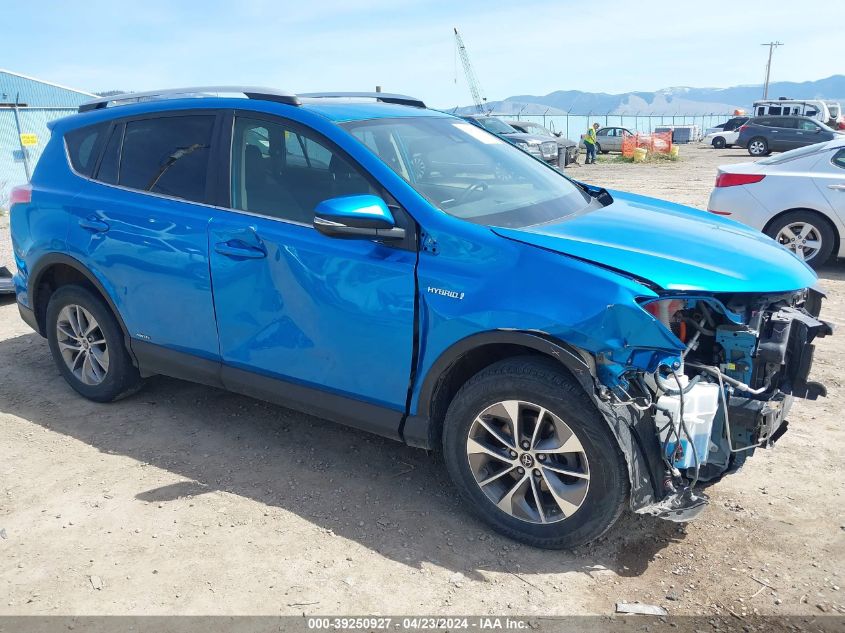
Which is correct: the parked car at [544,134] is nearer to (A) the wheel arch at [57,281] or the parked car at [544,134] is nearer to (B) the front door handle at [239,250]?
(A) the wheel arch at [57,281]

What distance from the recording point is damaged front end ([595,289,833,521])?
9.18ft

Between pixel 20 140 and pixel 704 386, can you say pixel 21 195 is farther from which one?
pixel 20 140

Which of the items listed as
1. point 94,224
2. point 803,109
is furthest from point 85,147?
point 803,109

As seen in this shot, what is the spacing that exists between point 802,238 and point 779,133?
26455mm

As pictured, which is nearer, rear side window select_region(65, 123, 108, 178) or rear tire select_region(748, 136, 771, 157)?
rear side window select_region(65, 123, 108, 178)

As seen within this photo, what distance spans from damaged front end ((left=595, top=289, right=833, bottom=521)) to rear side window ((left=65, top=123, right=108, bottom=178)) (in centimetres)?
348

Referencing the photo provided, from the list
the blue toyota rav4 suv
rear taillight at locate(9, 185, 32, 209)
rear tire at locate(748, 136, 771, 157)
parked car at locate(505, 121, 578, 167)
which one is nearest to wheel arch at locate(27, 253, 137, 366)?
the blue toyota rav4 suv

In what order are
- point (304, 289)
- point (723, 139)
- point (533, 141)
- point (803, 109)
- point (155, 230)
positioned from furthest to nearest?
point (723, 139) < point (803, 109) < point (533, 141) < point (155, 230) < point (304, 289)

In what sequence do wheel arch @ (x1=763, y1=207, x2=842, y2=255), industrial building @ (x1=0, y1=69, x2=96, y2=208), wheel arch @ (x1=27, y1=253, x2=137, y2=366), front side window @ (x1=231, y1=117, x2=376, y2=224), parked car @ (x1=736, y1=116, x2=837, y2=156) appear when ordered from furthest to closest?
parked car @ (x1=736, y1=116, x2=837, y2=156)
industrial building @ (x1=0, y1=69, x2=96, y2=208)
wheel arch @ (x1=763, y1=207, x2=842, y2=255)
wheel arch @ (x1=27, y1=253, x2=137, y2=366)
front side window @ (x1=231, y1=117, x2=376, y2=224)

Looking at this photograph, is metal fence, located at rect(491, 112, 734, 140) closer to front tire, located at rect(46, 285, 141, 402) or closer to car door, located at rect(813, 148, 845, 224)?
car door, located at rect(813, 148, 845, 224)

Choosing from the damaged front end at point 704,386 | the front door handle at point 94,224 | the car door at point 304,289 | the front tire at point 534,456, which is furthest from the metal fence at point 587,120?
the front tire at point 534,456

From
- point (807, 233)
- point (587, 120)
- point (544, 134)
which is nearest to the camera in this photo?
point (807, 233)

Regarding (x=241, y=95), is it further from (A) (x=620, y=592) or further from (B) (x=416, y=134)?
(A) (x=620, y=592)

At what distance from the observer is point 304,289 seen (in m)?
3.49
